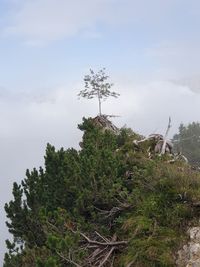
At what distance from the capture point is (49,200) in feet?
43.7

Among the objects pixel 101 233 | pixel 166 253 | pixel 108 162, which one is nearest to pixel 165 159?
pixel 108 162

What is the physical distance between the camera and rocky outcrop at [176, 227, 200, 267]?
980 cm

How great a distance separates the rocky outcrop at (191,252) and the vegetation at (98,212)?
7.9 inches

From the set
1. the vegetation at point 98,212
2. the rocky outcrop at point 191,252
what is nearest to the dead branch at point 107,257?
the vegetation at point 98,212

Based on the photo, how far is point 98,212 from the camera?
500 inches

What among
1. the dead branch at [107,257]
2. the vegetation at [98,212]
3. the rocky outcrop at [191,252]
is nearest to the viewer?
the rocky outcrop at [191,252]

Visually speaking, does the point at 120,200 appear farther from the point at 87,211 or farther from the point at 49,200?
the point at 49,200

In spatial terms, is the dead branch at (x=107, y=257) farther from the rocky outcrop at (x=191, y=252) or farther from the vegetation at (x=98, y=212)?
the rocky outcrop at (x=191, y=252)

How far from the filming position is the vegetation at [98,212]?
34.6 feet

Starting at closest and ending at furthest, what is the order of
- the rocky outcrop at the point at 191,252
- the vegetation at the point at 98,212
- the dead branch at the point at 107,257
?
the rocky outcrop at the point at 191,252
the vegetation at the point at 98,212
the dead branch at the point at 107,257

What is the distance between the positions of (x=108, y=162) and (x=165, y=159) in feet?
11.0

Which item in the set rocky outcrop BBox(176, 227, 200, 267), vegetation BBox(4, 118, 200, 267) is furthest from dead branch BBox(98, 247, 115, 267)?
rocky outcrop BBox(176, 227, 200, 267)

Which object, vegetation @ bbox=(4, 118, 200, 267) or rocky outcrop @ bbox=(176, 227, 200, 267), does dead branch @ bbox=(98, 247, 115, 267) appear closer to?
vegetation @ bbox=(4, 118, 200, 267)

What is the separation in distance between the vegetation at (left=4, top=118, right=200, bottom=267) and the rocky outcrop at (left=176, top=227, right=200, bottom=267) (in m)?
0.20
